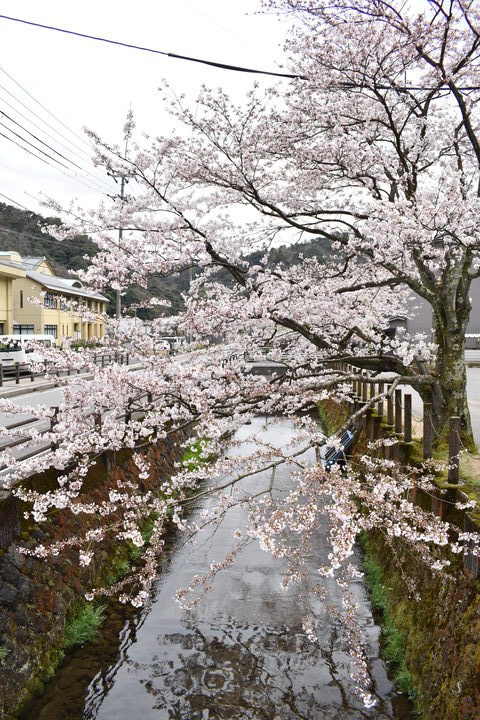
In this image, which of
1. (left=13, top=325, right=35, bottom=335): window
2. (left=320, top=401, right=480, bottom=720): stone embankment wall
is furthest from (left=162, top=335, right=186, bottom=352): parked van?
(left=13, top=325, right=35, bottom=335): window

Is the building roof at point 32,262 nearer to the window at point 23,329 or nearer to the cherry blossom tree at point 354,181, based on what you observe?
the window at point 23,329

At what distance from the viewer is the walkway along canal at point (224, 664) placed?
22.1ft

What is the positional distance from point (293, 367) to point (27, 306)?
1509 inches

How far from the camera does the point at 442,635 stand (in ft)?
20.1

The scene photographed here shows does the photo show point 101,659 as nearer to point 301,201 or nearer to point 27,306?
point 301,201

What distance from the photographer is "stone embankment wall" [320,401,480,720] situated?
5.25 m

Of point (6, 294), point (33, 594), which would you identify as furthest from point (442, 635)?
point (6, 294)

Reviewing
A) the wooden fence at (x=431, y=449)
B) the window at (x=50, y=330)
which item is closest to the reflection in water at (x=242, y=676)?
the wooden fence at (x=431, y=449)

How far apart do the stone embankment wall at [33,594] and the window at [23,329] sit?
35.4m

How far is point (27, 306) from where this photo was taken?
42.3m

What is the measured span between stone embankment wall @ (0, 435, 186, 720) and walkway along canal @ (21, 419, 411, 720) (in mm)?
397

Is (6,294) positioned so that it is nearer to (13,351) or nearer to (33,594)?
(13,351)

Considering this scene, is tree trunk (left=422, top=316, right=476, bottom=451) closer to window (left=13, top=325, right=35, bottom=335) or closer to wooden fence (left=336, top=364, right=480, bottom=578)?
wooden fence (left=336, top=364, right=480, bottom=578)

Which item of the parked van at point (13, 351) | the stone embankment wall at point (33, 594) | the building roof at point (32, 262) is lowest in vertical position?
the stone embankment wall at point (33, 594)
